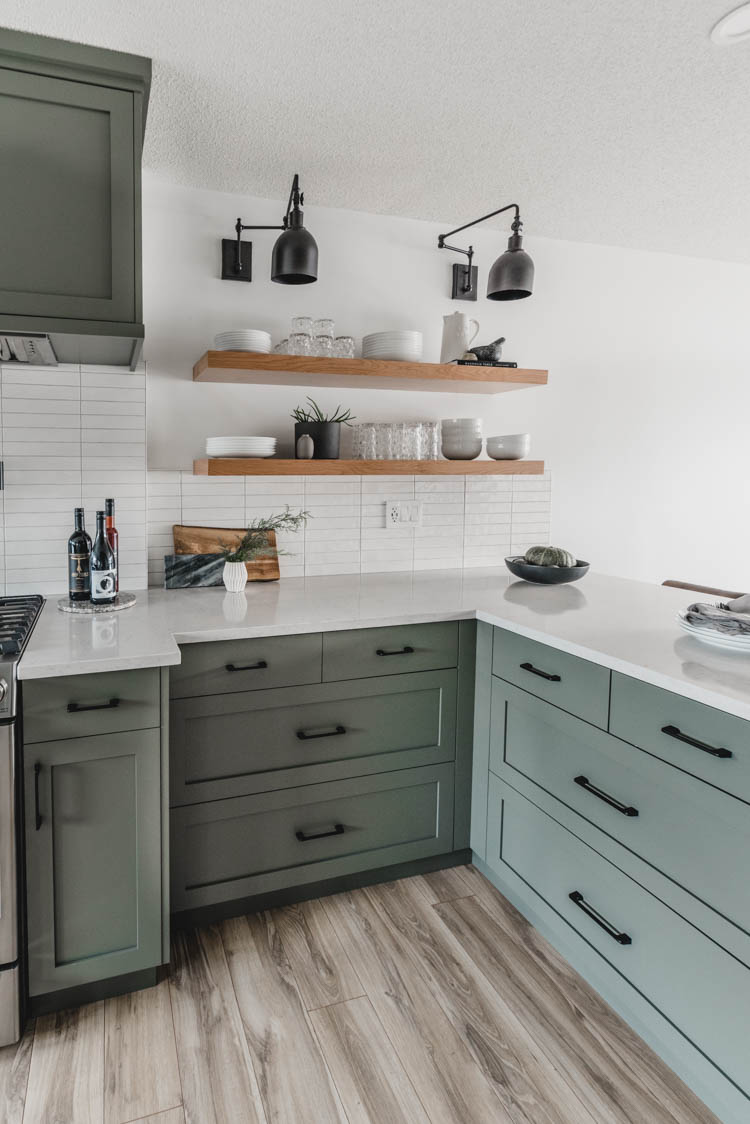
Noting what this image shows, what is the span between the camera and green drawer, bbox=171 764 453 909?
1988mm

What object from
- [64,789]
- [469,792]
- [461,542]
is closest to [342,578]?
[461,542]

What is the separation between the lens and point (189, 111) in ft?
6.69

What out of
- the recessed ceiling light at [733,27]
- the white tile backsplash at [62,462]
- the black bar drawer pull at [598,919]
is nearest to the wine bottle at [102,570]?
the white tile backsplash at [62,462]

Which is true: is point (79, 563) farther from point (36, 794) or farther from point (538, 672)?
point (538, 672)

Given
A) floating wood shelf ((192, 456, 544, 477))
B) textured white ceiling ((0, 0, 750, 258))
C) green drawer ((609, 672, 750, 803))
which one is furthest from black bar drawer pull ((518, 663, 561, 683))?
textured white ceiling ((0, 0, 750, 258))

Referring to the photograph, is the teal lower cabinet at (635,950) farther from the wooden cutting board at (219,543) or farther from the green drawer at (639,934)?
the wooden cutting board at (219,543)

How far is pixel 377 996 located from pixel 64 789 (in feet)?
3.06

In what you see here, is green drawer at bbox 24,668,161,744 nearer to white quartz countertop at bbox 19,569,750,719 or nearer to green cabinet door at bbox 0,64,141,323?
white quartz countertop at bbox 19,569,750,719

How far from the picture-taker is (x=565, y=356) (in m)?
3.22

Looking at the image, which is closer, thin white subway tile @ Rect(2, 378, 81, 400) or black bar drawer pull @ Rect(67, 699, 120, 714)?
black bar drawer pull @ Rect(67, 699, 120, 714)

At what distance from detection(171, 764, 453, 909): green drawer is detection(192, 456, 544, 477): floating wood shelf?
1.02 m

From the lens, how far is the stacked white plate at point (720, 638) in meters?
1.67

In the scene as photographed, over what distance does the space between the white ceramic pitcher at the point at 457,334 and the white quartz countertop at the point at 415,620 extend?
87 centimetres

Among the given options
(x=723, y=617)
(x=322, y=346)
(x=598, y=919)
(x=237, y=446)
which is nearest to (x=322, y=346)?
(x=322, y=346)
